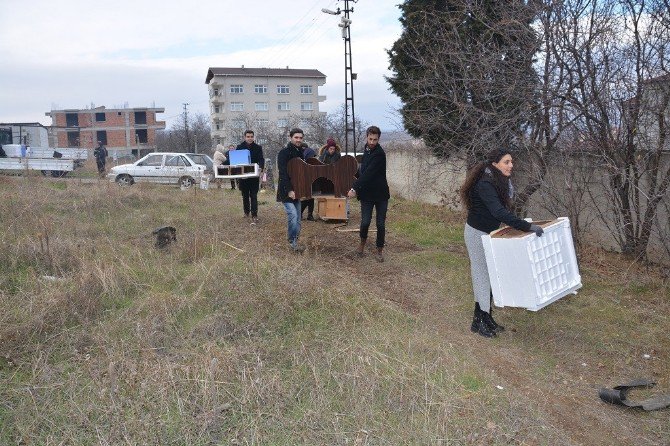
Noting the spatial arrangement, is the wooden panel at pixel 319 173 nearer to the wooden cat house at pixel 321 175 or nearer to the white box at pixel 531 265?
the wooden cat house at pixel 321 175

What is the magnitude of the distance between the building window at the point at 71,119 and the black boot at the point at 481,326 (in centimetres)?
7861

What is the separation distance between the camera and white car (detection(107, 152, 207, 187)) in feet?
63.0

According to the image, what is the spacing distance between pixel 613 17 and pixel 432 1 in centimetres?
540

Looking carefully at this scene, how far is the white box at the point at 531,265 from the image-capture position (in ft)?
14.1

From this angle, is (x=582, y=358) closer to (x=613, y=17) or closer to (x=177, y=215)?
(x=613, y=17)

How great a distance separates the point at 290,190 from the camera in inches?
291

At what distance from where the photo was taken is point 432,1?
1153 cm

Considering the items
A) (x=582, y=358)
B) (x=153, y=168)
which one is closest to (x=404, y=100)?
(x=582, y=358)

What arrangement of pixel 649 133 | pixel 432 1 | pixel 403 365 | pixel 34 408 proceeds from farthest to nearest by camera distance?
pixel 432 1 → pixel 649 133 → pixel 403 365 → pixel 34 408

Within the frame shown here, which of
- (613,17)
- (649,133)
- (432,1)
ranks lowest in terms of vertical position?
(649,133)

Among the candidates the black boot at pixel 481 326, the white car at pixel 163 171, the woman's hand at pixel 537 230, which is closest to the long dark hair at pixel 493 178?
the woman's hand at pixel 537 230

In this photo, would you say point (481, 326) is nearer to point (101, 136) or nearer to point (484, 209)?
point (484, 209)

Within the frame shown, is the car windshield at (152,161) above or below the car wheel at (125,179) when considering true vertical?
above

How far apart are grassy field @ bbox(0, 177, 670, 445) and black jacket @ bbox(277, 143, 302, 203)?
30.9 inches
